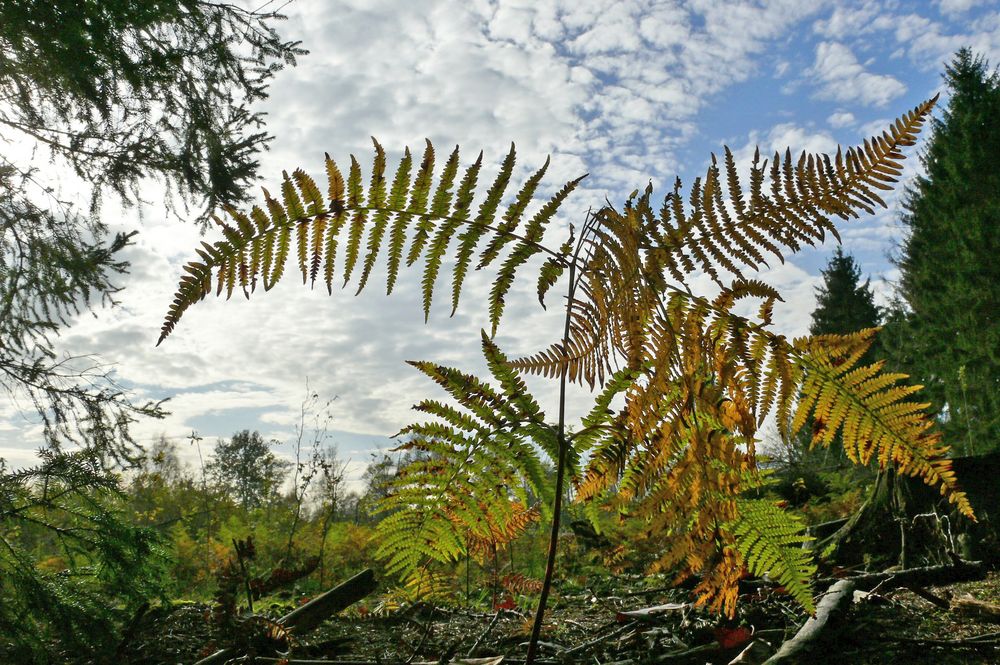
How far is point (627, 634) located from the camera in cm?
182

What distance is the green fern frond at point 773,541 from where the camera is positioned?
3.02 feet

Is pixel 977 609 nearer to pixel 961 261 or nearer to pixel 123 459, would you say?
pixel 123 459

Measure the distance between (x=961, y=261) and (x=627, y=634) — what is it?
73.2 ft

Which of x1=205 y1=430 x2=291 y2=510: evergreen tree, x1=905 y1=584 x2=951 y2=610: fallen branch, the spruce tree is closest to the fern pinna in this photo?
x1=905 y1=584 x2=951 y2=610: fallen branch

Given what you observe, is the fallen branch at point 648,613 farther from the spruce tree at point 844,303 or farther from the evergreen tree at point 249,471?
the spruce tree at point 844,303

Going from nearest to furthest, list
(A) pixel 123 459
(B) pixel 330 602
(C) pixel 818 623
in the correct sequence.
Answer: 1. (C) pixel 818 623
2. (B) pixel 330 602
3. (A) pixel 123 459

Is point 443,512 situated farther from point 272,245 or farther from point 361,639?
point 361,639

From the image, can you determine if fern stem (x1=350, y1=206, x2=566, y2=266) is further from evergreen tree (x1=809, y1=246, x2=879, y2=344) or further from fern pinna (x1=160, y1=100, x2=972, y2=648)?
evergreen tree (x1=809, y1=246, x2=879, y2=344)

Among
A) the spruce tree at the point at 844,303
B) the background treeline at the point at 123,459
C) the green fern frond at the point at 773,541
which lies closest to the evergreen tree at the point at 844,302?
the spruce tree at the point at 844,303

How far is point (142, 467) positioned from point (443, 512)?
5.17 metres

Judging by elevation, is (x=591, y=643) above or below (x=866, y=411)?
below

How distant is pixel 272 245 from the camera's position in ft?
3.01

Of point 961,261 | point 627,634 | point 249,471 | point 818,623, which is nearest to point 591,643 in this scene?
point 627,634

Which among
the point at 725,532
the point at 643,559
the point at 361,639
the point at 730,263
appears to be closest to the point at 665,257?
the point at 730,263
